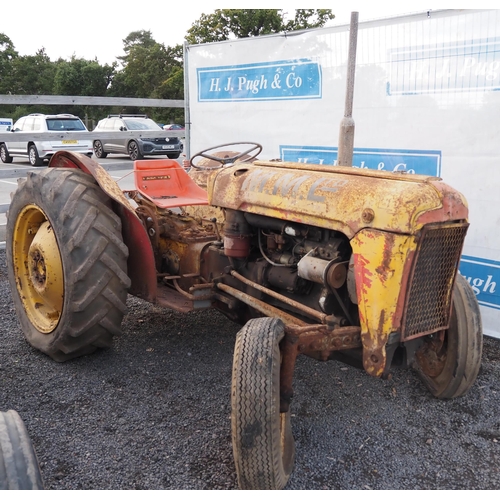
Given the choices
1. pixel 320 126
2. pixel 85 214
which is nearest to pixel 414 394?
pixel 85 214

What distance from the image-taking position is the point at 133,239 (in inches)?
141

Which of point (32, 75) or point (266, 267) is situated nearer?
point (266, 267)

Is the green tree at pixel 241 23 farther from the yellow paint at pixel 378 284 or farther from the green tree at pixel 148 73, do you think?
the yellow paint at pixel 378 284

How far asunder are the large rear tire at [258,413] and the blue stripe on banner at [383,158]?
2.56 m

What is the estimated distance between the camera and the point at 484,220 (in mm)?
4324

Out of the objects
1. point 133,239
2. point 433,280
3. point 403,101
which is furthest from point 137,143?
point 433,280

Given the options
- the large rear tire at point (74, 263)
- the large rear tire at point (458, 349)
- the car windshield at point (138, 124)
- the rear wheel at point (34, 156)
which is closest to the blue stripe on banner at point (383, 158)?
the large rear tire at point (458, 349)

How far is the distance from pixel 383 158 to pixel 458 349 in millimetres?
2229

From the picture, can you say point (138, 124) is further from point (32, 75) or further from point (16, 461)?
point (32, 75)

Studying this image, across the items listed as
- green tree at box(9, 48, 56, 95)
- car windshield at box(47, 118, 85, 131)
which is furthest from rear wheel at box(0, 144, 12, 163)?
green tree at box(9, 48, 56, 95)

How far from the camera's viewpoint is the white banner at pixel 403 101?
13.9 feet

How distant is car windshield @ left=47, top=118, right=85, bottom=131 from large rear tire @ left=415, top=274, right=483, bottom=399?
15037 mm

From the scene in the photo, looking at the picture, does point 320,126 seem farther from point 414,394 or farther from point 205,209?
point 414,394

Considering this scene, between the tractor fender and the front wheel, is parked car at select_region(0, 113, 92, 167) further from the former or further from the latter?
the tractor fender
